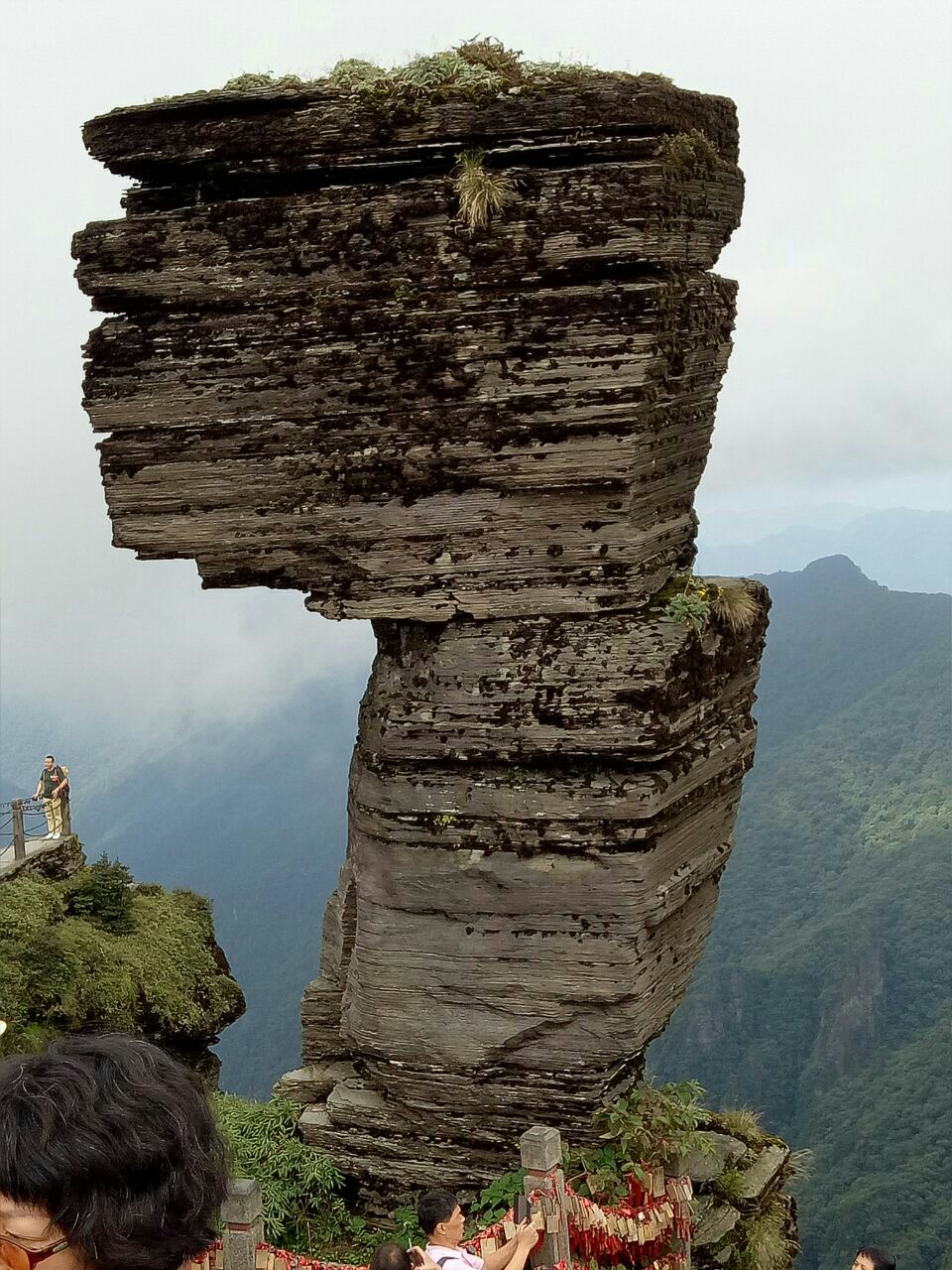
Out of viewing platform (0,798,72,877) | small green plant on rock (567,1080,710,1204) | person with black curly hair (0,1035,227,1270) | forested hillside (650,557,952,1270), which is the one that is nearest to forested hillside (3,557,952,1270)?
forested hillside (650,557,952,1270)

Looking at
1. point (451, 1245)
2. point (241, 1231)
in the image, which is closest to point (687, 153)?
point (451, 1245)

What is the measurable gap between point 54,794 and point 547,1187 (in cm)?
1497

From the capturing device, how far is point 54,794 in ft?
75.0

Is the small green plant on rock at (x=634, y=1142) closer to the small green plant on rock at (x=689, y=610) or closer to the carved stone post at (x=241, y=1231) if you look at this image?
the carved stone post at (x=241, y=1231)

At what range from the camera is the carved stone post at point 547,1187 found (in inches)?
379

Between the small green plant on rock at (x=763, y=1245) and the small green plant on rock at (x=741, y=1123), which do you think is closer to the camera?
the small green plant on rock at (x=763, y=1245)

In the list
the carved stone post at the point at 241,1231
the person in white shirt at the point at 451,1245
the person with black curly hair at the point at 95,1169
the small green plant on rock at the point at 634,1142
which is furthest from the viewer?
the small green plant on rock at the point at 634,1142

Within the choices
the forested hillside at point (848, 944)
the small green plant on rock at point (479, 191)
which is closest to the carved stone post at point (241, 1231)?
the small green plant on rock at point (479, 191)

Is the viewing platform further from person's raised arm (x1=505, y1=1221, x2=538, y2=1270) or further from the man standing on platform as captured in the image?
person's raised arm (x1=505, y1=1221, x2=538, y2=1270)

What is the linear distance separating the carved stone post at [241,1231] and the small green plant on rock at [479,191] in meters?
7.05

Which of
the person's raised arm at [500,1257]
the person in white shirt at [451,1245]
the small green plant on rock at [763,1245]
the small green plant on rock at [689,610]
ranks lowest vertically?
the small green plant on rock at [763,1245]

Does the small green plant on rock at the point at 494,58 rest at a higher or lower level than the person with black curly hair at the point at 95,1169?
higher

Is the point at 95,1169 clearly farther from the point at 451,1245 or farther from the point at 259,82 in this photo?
the point at 259,82

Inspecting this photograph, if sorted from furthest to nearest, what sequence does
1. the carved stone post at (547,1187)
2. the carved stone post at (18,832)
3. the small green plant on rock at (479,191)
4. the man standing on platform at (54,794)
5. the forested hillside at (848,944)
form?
1. the forested hillside at (848,944)
2. the man standing on platform at (54,794)
3. the carved stone post at (18,832)
4. the small green plant on rock at (479,191)
5. the carved stone post at (547,1187)
